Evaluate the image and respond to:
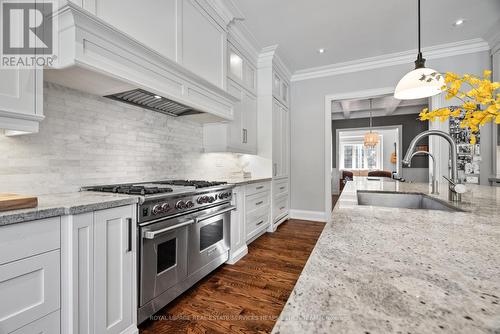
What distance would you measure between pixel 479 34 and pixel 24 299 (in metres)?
5.29

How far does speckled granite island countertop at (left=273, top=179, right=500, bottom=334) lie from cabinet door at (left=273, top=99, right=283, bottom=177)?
10.1ft

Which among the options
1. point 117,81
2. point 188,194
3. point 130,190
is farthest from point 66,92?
point 188,194

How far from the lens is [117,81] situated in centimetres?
154

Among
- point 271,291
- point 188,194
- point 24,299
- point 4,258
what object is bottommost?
point 271,291

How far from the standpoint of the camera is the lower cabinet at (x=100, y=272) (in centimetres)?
112

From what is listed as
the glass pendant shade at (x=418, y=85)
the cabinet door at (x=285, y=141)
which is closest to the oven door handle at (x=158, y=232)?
the glass pendant shade at (x=418, y=85)

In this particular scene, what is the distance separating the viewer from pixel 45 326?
1.05 metres

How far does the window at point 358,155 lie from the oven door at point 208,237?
10.1m

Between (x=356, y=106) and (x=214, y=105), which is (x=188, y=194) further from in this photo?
(x=356, y=106)

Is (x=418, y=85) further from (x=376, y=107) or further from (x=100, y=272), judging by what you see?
(x=376, y=107)

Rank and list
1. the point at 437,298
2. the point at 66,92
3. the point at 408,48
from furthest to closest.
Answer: the point at 408,48, the point at 66,92, the point at 437,298

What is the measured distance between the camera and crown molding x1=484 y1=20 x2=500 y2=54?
3061 millimetres

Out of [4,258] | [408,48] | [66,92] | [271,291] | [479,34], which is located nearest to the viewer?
[4,258]

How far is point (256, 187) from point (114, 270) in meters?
2.00
